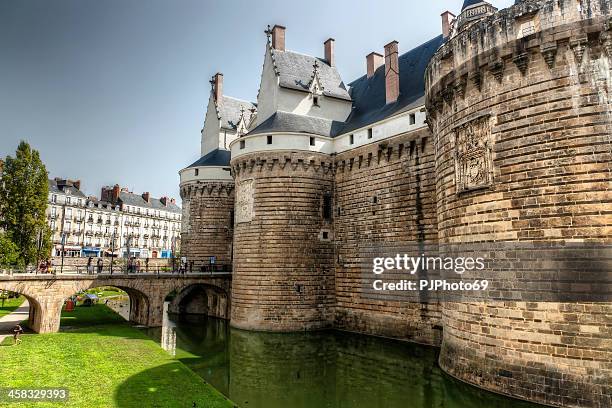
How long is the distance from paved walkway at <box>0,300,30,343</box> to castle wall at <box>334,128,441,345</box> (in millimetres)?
16229

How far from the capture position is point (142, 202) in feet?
231

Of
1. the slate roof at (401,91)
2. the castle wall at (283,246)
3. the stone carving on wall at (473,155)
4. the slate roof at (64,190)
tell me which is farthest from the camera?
the slate roof at (64,190)

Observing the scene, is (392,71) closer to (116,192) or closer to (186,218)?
(186,218)

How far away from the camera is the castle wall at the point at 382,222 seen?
1939 cm

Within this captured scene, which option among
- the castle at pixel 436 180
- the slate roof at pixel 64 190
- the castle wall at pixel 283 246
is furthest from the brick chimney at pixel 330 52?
the slate roof at pixel 64 190

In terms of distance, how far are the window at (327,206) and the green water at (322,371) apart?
6366 millimetres

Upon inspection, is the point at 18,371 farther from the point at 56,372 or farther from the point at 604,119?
the point at 604,119

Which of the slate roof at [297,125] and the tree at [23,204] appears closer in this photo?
the slate roof at [297,125]

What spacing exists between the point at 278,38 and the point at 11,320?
2340cm

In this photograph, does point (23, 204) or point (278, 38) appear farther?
point (23, 204)

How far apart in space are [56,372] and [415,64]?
2230 centimetres

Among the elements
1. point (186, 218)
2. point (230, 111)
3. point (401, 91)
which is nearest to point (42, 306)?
point (186, 218)

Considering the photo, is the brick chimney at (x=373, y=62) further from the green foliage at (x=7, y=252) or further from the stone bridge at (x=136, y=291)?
the green foliage at (x=7, y=252)

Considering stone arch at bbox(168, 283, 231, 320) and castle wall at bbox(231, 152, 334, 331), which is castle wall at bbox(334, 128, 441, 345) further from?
stone arch at bbox(168, 283, 231, 320)
